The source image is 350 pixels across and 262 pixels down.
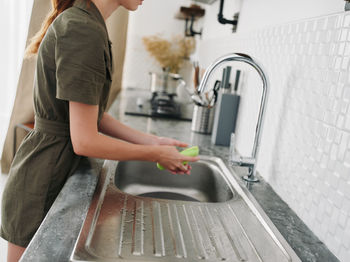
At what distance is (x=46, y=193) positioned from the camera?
0.95 meters

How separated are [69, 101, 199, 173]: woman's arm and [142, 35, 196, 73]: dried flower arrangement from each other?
2975 millimetres

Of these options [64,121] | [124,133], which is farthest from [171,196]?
[64,121]

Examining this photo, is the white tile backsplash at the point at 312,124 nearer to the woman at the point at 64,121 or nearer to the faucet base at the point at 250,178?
the faucet base at the point at 250,178

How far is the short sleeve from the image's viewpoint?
0.75m

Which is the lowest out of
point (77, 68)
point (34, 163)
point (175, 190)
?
point (175, 190)

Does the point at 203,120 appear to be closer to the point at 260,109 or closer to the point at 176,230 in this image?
the point at 260,109

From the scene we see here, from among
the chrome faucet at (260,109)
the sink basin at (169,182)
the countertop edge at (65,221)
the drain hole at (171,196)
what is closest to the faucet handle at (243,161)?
the chrome faucet at (260,109)

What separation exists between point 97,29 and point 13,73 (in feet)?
7.07

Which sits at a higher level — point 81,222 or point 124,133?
point 124,133

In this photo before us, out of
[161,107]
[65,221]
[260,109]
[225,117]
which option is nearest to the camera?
[65,221]

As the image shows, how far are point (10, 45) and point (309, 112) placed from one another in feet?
7.84

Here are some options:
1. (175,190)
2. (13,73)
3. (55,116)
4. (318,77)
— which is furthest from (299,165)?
(13,73)

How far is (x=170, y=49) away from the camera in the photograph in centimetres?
390

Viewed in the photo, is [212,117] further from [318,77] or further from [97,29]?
[97,29]
